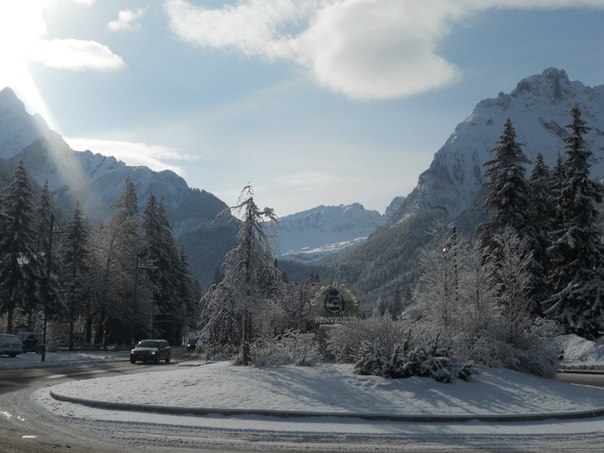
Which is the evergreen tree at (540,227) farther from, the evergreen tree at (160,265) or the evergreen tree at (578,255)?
the evergreen tree at (160,265)

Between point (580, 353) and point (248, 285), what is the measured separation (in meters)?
24.4

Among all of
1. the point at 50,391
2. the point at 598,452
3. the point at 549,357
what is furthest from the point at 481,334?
the point at 50,391

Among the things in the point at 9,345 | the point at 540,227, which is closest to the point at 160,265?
the point at 9,345

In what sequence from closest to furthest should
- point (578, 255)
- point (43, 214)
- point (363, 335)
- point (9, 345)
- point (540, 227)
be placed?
point (363, 335) < point (9, 345) < point (578, 255) < point (540, 227) < point (43, 214)

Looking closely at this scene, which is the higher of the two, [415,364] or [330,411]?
[415,364]

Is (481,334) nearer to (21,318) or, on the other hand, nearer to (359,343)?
(359,343)

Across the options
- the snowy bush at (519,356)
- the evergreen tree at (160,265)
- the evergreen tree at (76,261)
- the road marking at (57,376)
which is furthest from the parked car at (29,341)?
the snowy bush at (519,356)

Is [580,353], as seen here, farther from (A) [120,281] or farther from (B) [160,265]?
(B) [160,265]

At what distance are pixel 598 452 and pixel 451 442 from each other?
277 cm

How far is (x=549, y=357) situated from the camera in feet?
71.6

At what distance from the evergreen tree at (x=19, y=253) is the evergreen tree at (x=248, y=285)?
99.3 feet

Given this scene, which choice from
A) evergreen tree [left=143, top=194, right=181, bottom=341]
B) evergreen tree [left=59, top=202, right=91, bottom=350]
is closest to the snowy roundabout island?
evergreen tree [left=59, top=202, right=91, bottom=350]

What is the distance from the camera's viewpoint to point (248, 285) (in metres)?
23.1

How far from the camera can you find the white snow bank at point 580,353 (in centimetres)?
3542
